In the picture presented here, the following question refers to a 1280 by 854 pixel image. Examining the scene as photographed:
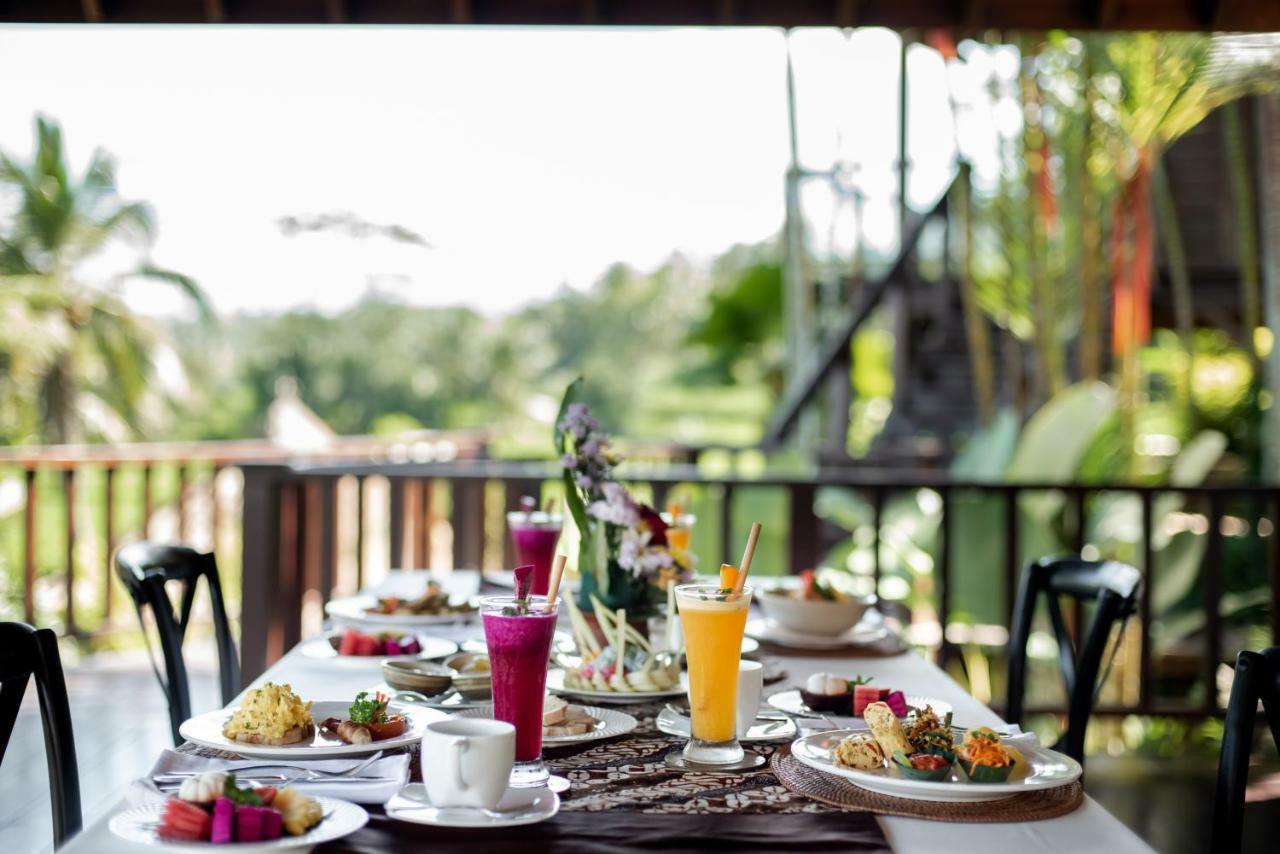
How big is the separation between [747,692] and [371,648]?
2.20 ft

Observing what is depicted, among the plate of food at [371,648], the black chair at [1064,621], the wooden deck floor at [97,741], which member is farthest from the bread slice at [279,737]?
the wooden deck floor at [97,741]

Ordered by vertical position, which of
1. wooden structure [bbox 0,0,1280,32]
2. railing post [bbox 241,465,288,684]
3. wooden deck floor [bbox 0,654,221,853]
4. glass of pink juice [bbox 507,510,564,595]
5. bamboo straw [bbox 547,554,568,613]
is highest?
wooden structure [bbox 0,0,1280,32]

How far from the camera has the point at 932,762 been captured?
1176 mm

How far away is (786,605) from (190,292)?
17.4 meters

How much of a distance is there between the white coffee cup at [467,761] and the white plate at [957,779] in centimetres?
34

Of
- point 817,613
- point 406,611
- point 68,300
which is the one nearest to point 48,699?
point 406,611

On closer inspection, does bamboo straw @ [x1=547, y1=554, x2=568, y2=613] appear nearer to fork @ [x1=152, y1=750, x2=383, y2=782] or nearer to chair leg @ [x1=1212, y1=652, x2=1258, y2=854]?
fork @ [x1=152, y1=750, x2=383, y2=782]

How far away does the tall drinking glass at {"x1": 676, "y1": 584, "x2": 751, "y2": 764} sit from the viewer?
1.26 m

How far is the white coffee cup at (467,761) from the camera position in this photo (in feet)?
3.33

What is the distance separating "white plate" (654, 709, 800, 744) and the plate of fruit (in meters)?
0.43

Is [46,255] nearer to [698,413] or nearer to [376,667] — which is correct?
[698,413]

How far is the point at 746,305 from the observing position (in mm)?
12758

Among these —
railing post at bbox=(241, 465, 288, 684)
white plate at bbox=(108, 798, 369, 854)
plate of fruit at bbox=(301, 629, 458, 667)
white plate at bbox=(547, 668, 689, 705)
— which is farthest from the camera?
railing post at bbox=(241, 465, 288, 684)

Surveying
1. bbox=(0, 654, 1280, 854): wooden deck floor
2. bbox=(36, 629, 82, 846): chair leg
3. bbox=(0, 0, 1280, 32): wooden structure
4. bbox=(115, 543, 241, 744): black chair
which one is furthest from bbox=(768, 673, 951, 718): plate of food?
bbox=(0, 0, 1280, 32): wooden structure
